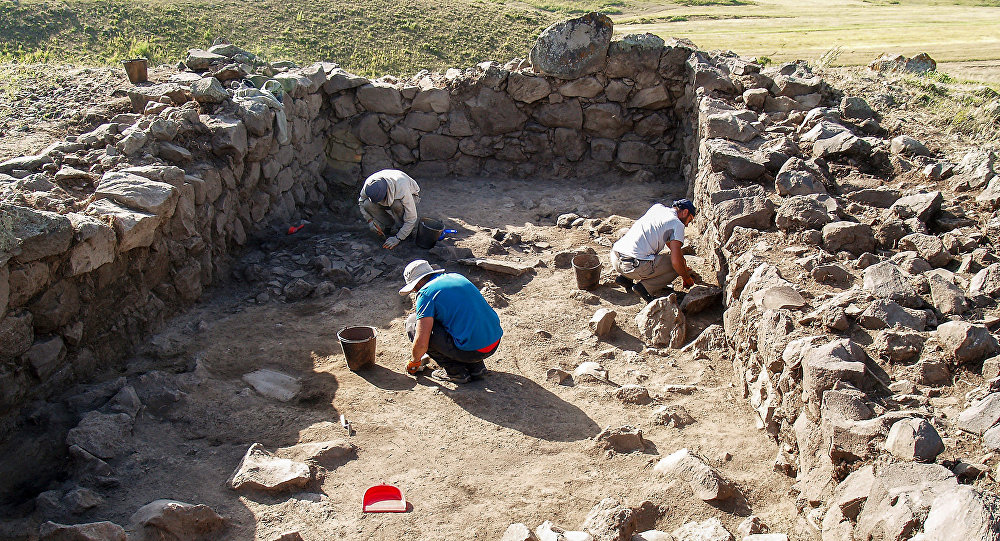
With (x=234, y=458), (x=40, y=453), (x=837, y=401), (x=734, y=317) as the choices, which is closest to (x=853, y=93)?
(x=734, y=317)

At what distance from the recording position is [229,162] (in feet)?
22.9

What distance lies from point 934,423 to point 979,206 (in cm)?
290

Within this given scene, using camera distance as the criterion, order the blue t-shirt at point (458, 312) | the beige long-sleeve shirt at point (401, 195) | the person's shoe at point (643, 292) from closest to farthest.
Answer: the blue t-shirt at point (458, 312) < the person's shoe at point (643, 292) < the beige long-sleeve shirt at point (401, 195)

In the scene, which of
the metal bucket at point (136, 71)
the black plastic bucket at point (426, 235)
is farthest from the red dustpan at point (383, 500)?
the metal bucket at point (136, 71)

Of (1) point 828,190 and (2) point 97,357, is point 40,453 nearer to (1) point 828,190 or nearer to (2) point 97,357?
(2) point 97,357

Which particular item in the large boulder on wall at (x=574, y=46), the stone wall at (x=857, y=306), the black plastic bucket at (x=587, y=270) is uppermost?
the large boulder on wall at (x=574, y=46)

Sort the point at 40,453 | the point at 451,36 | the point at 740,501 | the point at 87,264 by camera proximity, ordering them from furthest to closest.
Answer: the point at 451,36
the point at 87,264
the point at 40,453
the point at 740,501

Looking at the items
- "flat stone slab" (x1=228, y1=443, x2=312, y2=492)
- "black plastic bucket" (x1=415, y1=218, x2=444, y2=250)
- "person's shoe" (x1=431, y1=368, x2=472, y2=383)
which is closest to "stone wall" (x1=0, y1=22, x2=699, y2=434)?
"flat stone slab" (x1=228, y1=443, x2=312, y2=492)

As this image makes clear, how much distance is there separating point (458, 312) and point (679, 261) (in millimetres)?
2264

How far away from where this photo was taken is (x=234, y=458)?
4.10 metres

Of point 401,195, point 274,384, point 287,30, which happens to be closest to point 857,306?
point 274,384

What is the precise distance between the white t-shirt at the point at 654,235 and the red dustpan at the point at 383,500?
135 inches

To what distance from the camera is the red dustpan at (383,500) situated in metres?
3.68

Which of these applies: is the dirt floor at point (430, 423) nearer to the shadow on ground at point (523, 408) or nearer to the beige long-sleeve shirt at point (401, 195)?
the shadow on ground at point (523, 408)
